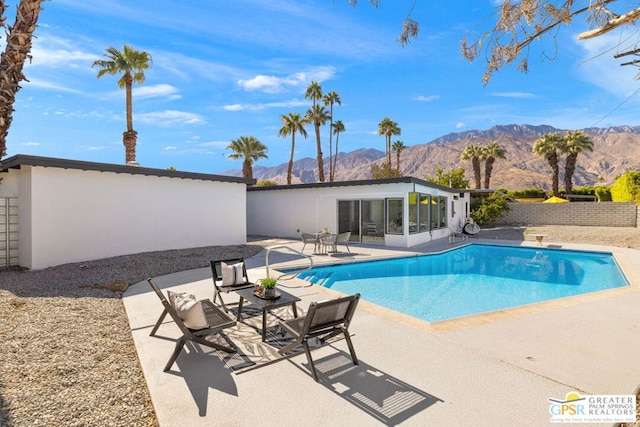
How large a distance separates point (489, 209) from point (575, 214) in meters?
5.68

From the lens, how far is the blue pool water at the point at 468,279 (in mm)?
7504

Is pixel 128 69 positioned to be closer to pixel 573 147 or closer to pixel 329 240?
pixel 329 240

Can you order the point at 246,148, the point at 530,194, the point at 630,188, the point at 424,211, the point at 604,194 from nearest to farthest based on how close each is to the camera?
the point at 424,211, the point at 630,188, the point at 604,194, the point at 246,148, the point at 530,194

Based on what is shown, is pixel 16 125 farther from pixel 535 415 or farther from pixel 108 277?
pixel 535 415

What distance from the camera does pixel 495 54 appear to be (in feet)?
13.2

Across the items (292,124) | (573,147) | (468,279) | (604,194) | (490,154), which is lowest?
(468,279)

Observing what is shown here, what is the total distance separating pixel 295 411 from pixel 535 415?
204cm

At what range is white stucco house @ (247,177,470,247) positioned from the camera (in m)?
14.8

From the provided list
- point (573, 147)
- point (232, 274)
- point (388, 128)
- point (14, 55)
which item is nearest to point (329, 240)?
point (232, 274)

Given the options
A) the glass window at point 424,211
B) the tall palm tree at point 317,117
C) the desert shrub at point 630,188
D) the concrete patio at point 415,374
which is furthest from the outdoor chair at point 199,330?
the tall palm tree at point 317,117

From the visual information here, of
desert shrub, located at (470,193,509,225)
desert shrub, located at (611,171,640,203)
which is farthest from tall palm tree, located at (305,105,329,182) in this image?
desert shrub, located at (611,171,640,203)

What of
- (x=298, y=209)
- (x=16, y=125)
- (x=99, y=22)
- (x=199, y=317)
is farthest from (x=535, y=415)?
(x=298, y=209)

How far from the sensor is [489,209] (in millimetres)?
23688

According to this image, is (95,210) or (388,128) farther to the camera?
(388,128)
